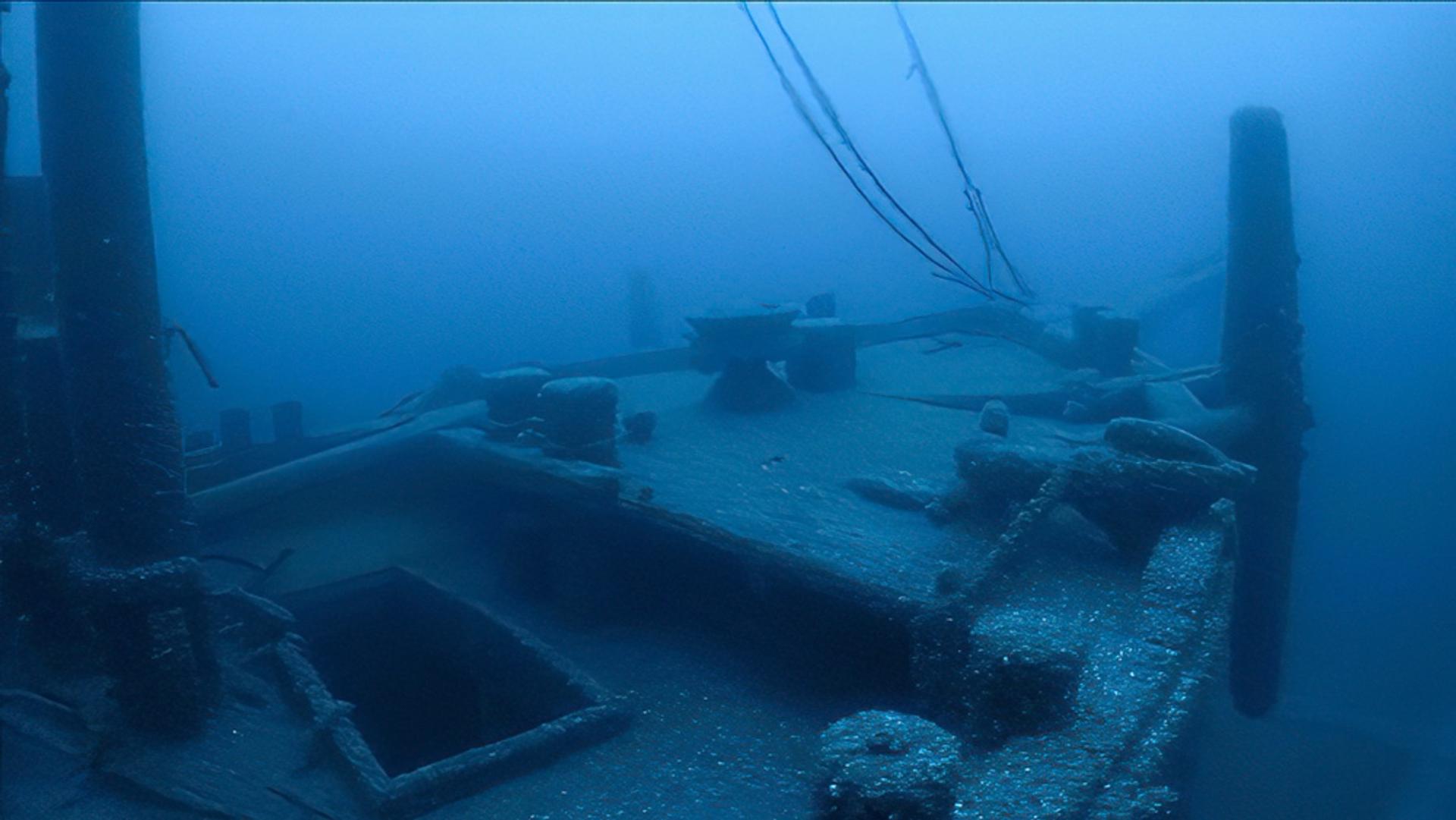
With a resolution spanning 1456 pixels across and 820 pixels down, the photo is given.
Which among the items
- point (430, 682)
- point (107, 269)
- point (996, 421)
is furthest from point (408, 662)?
point (996, 421)

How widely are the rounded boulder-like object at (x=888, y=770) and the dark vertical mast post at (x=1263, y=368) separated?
6220 millimetres

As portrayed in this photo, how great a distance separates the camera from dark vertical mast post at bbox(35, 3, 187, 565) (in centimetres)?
405

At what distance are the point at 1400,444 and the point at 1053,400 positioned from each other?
37971mm

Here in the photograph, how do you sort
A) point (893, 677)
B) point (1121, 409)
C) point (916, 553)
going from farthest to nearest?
point (1121, 409) < point (916, 553) < point (893, 677)

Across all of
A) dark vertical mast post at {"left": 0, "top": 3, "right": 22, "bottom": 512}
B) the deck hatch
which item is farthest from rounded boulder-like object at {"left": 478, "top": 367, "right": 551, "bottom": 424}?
dark vertical mast post at {"left": 0, "top": 3, "right": 22, "bottom": 512}

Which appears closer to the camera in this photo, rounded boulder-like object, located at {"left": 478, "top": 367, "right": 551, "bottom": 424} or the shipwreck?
the shipwreck

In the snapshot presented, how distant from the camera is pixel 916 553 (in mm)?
4727

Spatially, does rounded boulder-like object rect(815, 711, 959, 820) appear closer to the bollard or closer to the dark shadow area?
the dark shadow area

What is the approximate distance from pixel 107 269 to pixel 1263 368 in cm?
870

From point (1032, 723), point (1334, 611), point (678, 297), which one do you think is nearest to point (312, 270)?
point (678, 297)

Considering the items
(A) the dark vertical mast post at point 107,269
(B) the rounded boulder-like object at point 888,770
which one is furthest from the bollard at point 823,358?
(B) the rounded boulder-like object at point 888,770

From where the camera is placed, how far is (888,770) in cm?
263

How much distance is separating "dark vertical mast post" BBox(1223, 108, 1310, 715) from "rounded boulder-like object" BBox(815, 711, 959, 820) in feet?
20.4

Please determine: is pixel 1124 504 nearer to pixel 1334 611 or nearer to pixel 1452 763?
pixel 1452 763
